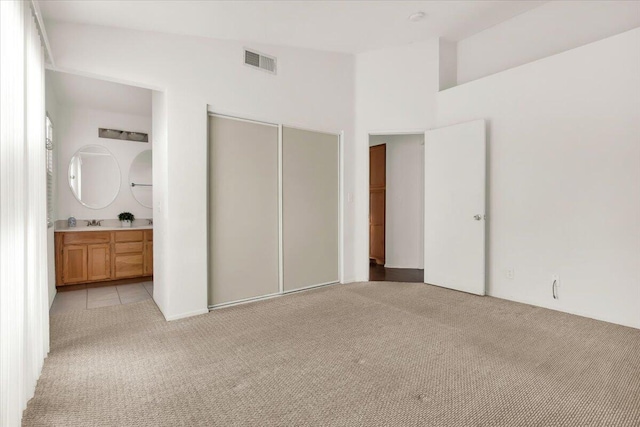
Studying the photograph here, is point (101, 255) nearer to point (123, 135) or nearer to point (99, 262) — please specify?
point (99, 262)

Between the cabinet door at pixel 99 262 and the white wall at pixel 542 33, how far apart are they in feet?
18.1

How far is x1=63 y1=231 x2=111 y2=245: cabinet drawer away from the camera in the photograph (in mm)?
4609

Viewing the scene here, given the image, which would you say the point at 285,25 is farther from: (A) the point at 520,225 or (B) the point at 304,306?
(A) the point at 520,225

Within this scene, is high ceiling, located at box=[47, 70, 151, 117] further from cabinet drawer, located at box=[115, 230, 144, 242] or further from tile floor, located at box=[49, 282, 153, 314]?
tile floor, located at box=[49, 282, 153, 314]

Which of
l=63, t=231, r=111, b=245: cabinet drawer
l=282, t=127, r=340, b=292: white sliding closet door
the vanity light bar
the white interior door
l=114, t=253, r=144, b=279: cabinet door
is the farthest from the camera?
the vanity light bar

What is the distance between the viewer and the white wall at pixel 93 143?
5012 millimetres

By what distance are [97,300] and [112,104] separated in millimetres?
2728

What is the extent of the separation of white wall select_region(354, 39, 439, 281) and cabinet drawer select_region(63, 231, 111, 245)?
11.7ft

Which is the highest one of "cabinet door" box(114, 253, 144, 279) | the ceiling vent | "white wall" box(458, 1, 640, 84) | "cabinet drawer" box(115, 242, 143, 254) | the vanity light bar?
"white wall" box(458, 1, 640, 84)

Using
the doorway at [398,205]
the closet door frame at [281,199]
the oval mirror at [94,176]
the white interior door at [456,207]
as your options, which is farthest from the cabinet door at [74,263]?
the white interior door at [456,207]

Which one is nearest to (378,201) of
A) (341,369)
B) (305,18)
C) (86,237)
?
(305,18)

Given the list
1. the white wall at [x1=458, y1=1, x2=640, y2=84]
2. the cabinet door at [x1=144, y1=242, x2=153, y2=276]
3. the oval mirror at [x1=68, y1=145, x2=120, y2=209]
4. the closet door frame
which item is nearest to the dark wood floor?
the closet door frame

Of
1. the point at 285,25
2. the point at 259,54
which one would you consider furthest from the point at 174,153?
the point at 285,25

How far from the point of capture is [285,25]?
11.7 ft
